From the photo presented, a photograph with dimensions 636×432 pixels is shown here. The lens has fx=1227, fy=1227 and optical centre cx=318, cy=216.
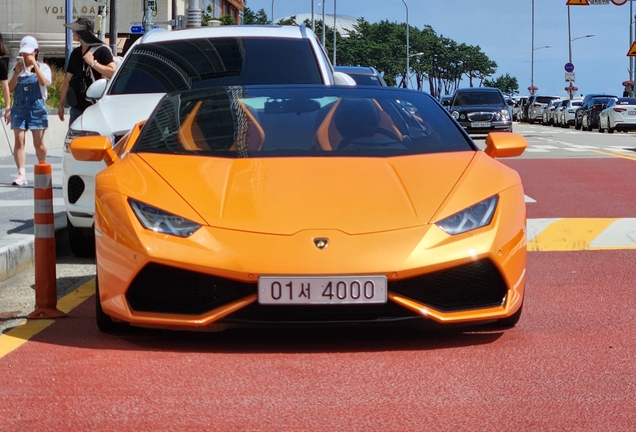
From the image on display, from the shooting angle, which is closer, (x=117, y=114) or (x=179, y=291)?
(x=179, y=291)

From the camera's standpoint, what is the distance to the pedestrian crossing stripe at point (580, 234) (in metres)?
9.11

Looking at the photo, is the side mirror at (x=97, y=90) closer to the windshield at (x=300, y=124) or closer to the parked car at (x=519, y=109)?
the windshield at (x=300, y=124)

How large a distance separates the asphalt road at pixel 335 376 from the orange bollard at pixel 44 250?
0.14 meters

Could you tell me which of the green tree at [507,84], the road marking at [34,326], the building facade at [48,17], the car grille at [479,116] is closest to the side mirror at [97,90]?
the road marking at [34,326]

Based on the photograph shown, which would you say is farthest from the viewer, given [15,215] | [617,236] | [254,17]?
[254,17]

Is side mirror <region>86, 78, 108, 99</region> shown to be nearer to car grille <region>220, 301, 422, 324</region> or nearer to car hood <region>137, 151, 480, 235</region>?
car hood <region>137, 151, 480, 235</region>

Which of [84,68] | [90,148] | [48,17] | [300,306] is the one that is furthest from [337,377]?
[48,17]

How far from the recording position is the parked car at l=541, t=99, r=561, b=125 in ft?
209

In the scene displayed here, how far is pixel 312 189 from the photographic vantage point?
5.58 m

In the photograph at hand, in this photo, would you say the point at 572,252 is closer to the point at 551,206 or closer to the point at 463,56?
the point at 551,206

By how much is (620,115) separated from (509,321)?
39.5 metres

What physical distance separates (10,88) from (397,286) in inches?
356

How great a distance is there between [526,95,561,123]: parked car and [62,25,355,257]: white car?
59059 mm

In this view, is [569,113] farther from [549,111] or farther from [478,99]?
[478,99]
